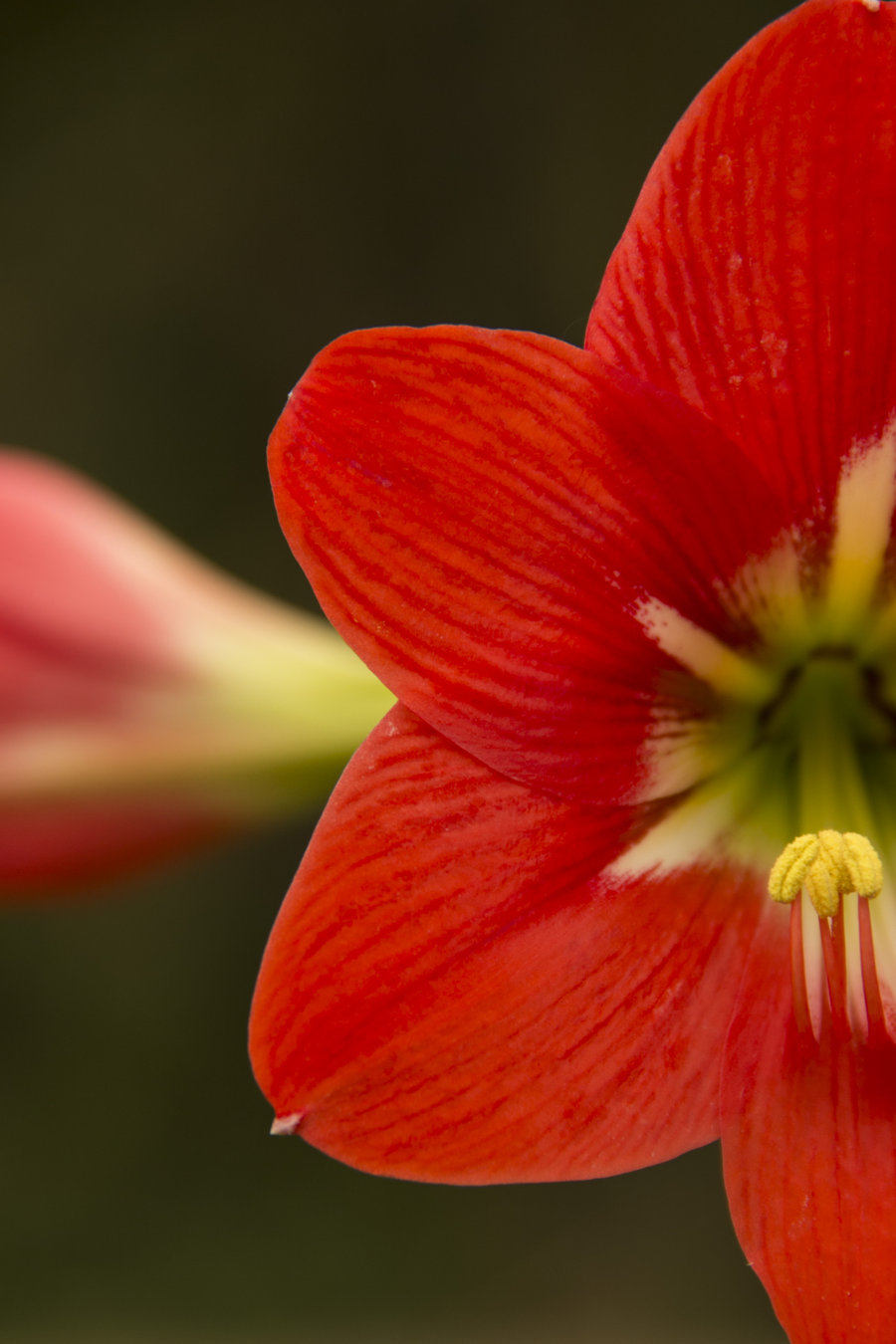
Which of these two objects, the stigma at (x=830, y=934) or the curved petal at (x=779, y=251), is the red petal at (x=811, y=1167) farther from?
the curved petal at (x=779, y=251)

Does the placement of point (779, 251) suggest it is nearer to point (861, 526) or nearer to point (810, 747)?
point (861, 526)

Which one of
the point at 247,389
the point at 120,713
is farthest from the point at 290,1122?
the point at 247,389

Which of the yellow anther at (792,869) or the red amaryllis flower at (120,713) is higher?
the red amaryllis flower at (120,713)

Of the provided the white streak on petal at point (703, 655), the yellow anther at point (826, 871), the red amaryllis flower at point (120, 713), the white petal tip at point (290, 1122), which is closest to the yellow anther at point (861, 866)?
the yellow anther at point (826, 871)

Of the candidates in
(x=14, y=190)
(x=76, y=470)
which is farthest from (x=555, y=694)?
(x=14, y=190)

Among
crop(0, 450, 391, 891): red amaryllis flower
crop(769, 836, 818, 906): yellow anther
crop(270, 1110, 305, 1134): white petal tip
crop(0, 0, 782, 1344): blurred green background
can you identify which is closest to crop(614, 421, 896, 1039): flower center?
crop(769, 836, 818, 906): yellow anther

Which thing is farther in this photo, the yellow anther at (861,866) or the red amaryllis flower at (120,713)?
the red amaryllis flower at (120,713)
